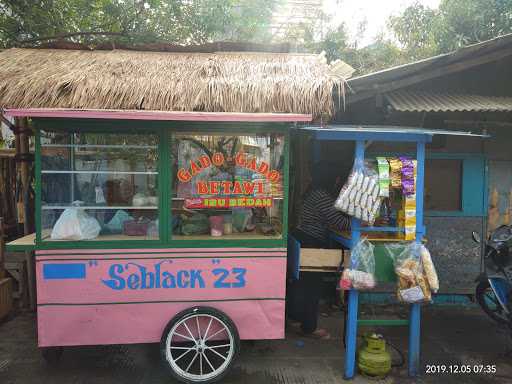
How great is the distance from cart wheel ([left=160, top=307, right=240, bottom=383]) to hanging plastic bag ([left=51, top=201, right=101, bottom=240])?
1141 millimetres

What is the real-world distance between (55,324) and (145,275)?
0.93 m

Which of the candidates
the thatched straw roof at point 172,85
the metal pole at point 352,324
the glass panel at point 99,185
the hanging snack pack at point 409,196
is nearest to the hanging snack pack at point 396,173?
the hanging snack pack at point 409,196

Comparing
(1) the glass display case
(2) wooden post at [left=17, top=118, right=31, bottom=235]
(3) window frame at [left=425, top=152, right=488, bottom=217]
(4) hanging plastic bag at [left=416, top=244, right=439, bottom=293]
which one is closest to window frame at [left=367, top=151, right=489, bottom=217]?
(3) window frame at [left=425, top=152, right=488, bottom=217]

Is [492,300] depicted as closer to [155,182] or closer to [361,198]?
[361,198]

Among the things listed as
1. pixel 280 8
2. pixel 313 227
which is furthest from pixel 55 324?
pixel 280 8

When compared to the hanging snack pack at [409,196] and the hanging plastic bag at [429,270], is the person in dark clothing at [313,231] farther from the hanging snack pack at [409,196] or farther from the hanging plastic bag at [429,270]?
the hanging plastic bag at [429,270]

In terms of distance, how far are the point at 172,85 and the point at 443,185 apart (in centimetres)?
392

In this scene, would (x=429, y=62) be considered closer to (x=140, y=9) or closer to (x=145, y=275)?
(x=145, y=275)

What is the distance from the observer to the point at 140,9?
25.2ft

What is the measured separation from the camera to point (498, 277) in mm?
4727

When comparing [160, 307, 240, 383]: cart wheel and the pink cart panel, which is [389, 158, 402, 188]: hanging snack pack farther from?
[160, 307, 240, 383]: cart wheel

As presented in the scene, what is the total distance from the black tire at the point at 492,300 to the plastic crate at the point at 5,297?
591cm

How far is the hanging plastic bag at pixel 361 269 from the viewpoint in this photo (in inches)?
154

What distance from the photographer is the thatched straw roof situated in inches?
163
